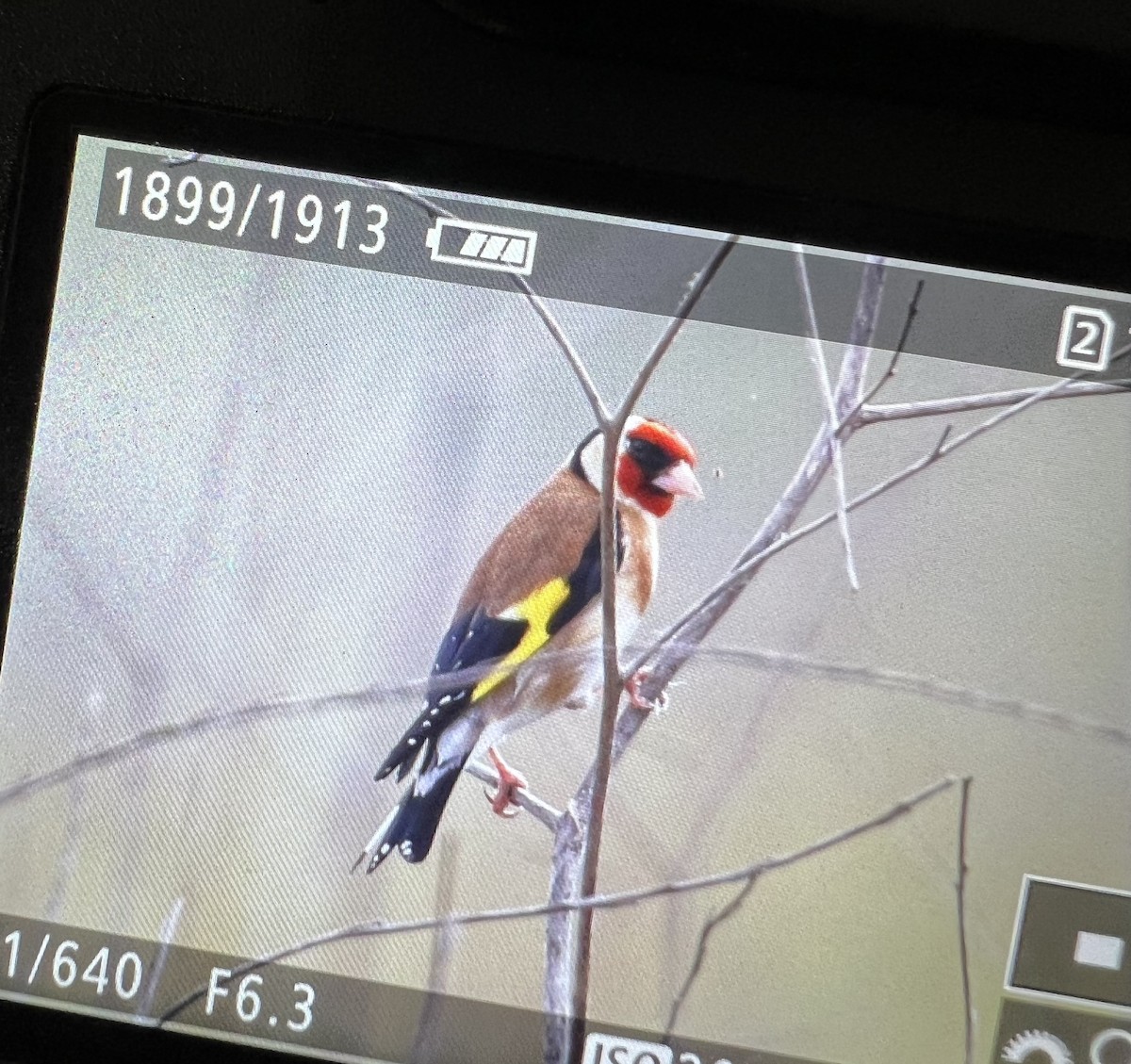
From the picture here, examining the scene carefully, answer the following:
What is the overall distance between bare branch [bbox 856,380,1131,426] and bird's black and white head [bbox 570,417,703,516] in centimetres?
8

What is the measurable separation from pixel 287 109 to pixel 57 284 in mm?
141

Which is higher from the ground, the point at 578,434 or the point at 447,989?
the point at 578,434

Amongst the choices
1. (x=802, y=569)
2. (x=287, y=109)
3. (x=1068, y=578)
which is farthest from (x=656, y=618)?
(x=287, y=109)

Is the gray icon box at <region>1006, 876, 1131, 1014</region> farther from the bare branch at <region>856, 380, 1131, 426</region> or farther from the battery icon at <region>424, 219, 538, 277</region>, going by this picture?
the battery icon at <region>424, 219, 538, 277</region>

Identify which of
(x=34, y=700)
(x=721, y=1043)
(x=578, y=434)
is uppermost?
(x=578, y=434)

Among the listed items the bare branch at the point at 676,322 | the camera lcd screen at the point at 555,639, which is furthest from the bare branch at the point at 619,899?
the bare branch at the point at 676,322

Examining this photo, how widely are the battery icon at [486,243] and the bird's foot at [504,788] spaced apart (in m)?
0.23

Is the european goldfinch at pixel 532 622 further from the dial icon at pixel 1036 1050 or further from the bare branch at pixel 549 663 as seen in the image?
the dial icon at pixel 1036 1050

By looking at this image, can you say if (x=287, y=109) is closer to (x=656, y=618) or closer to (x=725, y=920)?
(x=656, y=618)

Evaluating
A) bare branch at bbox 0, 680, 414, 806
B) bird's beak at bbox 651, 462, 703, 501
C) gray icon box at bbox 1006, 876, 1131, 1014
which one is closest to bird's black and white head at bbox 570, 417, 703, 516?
bird's beak at bbox 651, 462, 703, 501

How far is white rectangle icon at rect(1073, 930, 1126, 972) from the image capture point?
505mm

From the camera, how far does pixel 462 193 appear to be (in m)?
0.53

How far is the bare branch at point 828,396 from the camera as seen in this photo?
1.70 ft

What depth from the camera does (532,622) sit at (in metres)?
0.53
